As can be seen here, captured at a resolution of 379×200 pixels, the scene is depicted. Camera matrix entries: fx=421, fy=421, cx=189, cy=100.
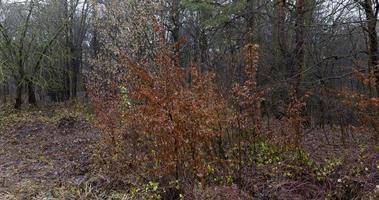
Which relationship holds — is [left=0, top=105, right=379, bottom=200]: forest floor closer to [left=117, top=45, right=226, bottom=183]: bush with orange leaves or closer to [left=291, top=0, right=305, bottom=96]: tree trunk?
[left=117, top=45, right=226, bottom=183]: bush with orange leaves

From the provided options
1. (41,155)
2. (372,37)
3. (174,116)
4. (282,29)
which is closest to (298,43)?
(282,29)

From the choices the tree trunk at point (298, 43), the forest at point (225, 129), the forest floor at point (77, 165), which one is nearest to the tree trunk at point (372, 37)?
the forest at point (225, 129)

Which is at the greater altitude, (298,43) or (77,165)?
(298,43)

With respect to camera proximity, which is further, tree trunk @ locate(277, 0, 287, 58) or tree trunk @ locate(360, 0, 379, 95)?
tree trunk @ locate(277, 0, 287, 58)

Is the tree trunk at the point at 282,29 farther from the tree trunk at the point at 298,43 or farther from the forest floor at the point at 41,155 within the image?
the forest floor at the point at 41,155

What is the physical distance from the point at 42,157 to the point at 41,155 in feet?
1.06

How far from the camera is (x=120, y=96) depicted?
7.21 m

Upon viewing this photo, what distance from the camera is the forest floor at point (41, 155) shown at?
6340mm

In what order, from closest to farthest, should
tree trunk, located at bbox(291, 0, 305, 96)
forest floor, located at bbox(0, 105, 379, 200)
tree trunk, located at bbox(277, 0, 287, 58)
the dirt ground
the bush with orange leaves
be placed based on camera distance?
the bush with orange leaves
forest floor, located at bbox(0, 105, 379, 200)
the dirt ground
tree trunk, located at bbox(291, 0, 305, 96)
tree trunk, located at bbox(277, 0, 287, 58)

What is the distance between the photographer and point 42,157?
8.84 m

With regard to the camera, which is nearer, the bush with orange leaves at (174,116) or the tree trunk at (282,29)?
the bush with orange leaves at (174,116)

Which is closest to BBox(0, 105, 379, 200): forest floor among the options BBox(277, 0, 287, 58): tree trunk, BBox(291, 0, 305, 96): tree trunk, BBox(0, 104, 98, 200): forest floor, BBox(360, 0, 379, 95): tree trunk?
BBox(0, 104, 98, 200): forest floor

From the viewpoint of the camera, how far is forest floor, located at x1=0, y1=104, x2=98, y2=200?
6340 mm

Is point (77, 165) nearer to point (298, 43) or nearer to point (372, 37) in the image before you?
point (298, 43)
